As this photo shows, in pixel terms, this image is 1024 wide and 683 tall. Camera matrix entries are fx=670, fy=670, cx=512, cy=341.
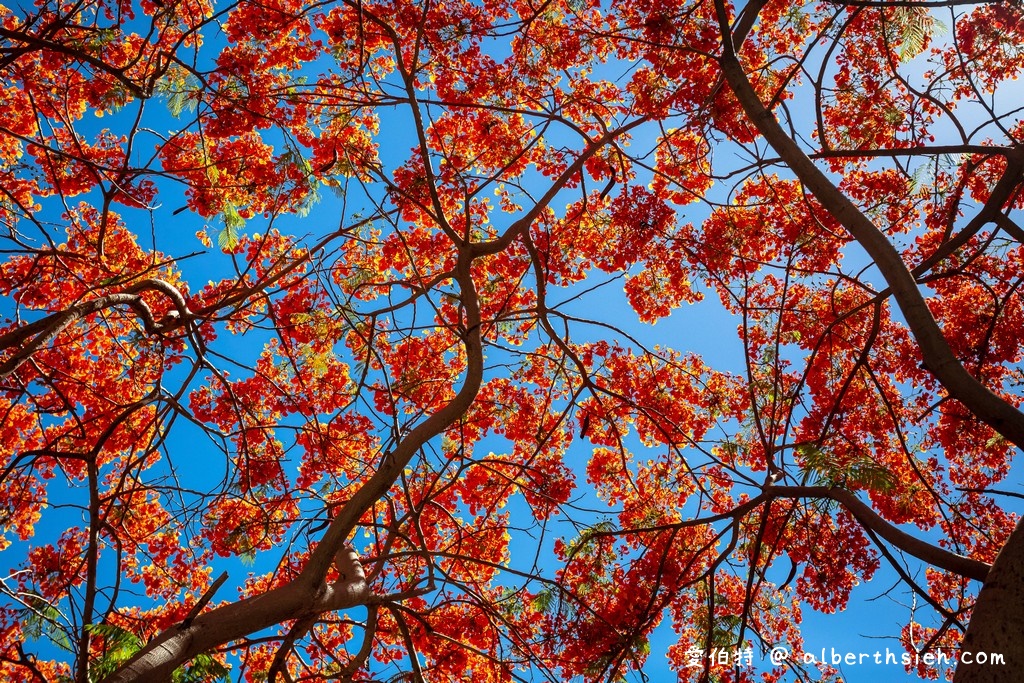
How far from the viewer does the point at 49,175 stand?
21.9ft

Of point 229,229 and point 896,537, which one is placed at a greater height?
point 229,229

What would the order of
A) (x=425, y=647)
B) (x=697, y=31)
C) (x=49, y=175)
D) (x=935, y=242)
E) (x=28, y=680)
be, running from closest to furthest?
(x=697, y=31)
(x=425, y=647)
(x=935, y=242)
(x=28, y=680)
(x=49, y=175)

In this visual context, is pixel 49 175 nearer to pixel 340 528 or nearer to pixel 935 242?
pixel 340 528

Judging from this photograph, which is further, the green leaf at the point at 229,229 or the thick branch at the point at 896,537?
the green leaf at the point at 229,229

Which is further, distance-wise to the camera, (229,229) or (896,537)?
(229,229)

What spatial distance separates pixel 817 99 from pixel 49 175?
696 centimetres

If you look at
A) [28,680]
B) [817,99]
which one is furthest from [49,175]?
[817,99]

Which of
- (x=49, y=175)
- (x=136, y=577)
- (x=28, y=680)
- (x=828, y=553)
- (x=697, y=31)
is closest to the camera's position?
(x=828, y=553)

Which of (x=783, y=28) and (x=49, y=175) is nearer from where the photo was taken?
(x=783, y=28)

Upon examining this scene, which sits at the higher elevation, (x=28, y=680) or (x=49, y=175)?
(x=49, y=175)

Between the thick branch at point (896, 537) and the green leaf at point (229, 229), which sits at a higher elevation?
the green leaf at point (229, 229)

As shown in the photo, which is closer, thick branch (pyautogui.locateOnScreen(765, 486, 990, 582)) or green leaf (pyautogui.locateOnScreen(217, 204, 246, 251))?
thick branch (pyautogui.locateOnScreen(765, 486, 990, 582))

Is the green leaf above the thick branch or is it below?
above

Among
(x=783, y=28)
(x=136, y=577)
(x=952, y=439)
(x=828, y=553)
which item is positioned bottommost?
(x=828, y=553)
